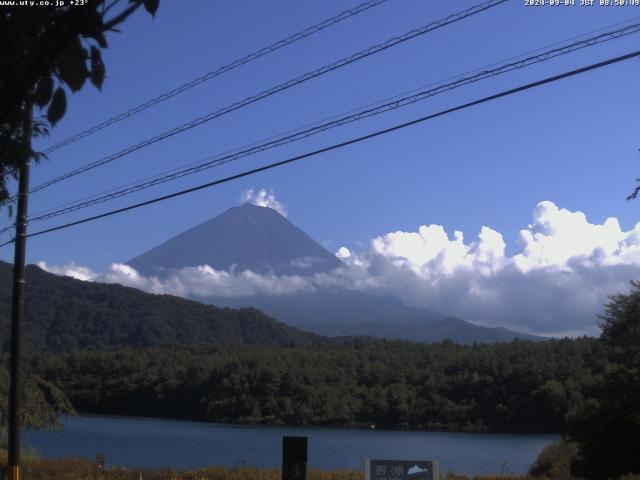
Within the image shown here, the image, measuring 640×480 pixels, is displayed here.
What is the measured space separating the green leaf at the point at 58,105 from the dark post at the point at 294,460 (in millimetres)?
5582

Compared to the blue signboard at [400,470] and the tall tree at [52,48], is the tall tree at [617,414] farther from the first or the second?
→ the tall tree at [52,48]

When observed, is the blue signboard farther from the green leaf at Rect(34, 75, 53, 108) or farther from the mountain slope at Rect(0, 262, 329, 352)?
the mountain slope at Rect(0, 262, 329, 352)

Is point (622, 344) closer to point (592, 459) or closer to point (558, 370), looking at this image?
point (592, 459)

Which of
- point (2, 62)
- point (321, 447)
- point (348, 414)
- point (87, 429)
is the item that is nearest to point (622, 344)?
point (321, 447)

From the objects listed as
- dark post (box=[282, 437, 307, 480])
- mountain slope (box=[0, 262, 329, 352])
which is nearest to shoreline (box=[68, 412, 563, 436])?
mountain slope (box=[0, 262, 329, 352])

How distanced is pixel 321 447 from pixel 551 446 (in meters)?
13.9

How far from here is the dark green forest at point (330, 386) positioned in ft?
206

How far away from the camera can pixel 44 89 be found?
4.01 meters

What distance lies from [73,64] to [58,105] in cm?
22

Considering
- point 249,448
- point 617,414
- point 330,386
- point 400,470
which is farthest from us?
point 330,386

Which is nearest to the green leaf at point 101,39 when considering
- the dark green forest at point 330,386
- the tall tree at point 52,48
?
the tall tree at point 52,48

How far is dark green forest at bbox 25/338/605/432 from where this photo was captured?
6291cm

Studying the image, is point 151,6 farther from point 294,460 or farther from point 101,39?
point 294,460

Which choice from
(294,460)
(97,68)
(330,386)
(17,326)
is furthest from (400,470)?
(330,386)
